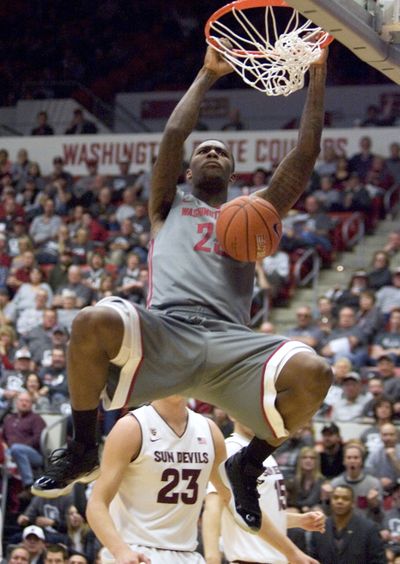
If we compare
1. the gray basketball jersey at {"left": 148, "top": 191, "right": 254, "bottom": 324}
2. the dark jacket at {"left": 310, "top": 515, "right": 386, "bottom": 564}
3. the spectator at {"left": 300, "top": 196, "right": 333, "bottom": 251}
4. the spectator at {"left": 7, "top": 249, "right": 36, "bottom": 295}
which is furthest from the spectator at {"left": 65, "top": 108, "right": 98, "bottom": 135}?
the gray basketball jersey at {"left": 148, "top": 191, "right": 254, "bottom": 324}

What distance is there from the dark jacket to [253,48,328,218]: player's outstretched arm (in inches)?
148

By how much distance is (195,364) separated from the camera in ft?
16.1

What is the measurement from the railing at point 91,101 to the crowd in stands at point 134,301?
1812 mm

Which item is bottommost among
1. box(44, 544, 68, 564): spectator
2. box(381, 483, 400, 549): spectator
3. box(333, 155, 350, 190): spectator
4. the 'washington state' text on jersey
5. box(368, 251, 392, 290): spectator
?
box(44, 544, 68, 564): spectator

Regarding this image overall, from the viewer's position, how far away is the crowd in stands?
10.1 meters

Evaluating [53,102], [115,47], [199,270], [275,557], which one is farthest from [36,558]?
[115,47]

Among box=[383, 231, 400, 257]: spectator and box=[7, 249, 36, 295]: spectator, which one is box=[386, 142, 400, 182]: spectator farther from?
box=[7, 249, 36, 295]: spectator

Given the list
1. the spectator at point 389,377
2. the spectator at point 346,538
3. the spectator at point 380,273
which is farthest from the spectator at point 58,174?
the spectator at point 346,538

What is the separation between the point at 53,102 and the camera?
20.9m

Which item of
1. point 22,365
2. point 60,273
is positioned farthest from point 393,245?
point 22,365

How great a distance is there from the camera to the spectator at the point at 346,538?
8.42m

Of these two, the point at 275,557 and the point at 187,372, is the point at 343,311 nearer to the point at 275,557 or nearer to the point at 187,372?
the point at 275,557

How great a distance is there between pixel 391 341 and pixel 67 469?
297 inches

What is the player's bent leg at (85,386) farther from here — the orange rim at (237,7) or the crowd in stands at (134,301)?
the crowd in stands at (134,301)
